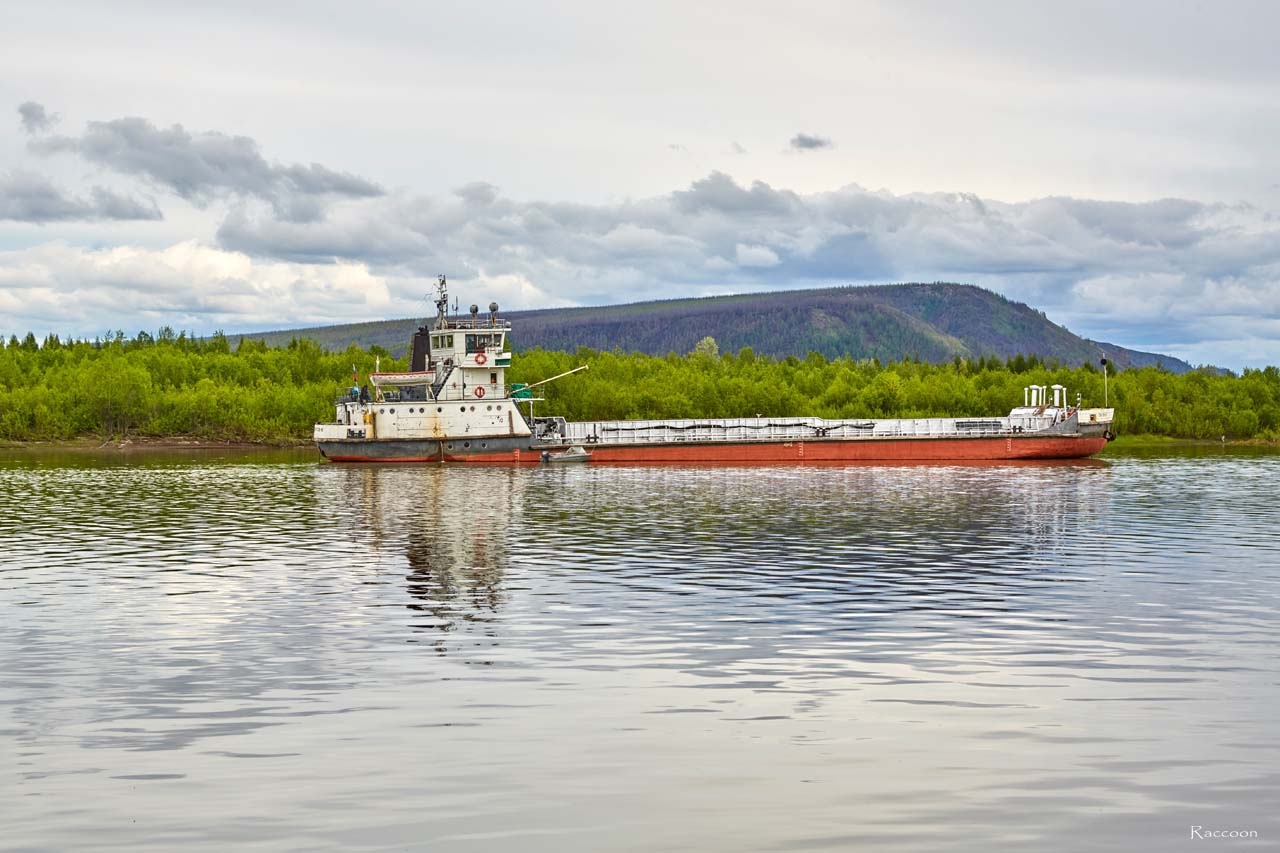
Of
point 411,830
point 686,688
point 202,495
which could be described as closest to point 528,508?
point 202,495

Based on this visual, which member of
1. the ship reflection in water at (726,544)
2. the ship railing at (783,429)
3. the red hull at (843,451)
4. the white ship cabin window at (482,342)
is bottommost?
the ship reflection in water at (726,544)

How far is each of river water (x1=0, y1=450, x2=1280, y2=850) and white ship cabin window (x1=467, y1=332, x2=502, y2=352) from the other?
2623 inches

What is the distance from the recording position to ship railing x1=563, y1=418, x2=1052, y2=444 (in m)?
123

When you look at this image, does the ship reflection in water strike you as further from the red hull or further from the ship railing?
the ship railing

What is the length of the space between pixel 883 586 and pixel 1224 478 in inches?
2688

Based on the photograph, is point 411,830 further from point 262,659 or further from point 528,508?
point 528,508

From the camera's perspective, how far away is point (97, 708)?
885 inches

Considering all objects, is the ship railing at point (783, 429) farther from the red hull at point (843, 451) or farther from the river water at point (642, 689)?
the river water at point (642, 689)

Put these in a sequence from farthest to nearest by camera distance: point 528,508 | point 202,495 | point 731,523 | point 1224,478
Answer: point 1224,478, point 202,495, point 528,508, point 731,523

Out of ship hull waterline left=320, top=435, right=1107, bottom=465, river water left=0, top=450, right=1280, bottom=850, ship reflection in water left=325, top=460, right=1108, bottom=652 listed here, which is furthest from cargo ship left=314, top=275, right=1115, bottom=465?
river water left=0, top=450, right=1280, bottom=850

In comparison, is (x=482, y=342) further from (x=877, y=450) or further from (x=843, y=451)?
(x=877, y=450)

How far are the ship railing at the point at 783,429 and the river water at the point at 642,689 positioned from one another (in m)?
69.4

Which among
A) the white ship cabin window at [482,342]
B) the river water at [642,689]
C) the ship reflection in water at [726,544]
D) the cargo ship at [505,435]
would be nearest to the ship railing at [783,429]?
the cargo ship at [505,435]

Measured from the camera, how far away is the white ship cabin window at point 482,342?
120125 millimetres
